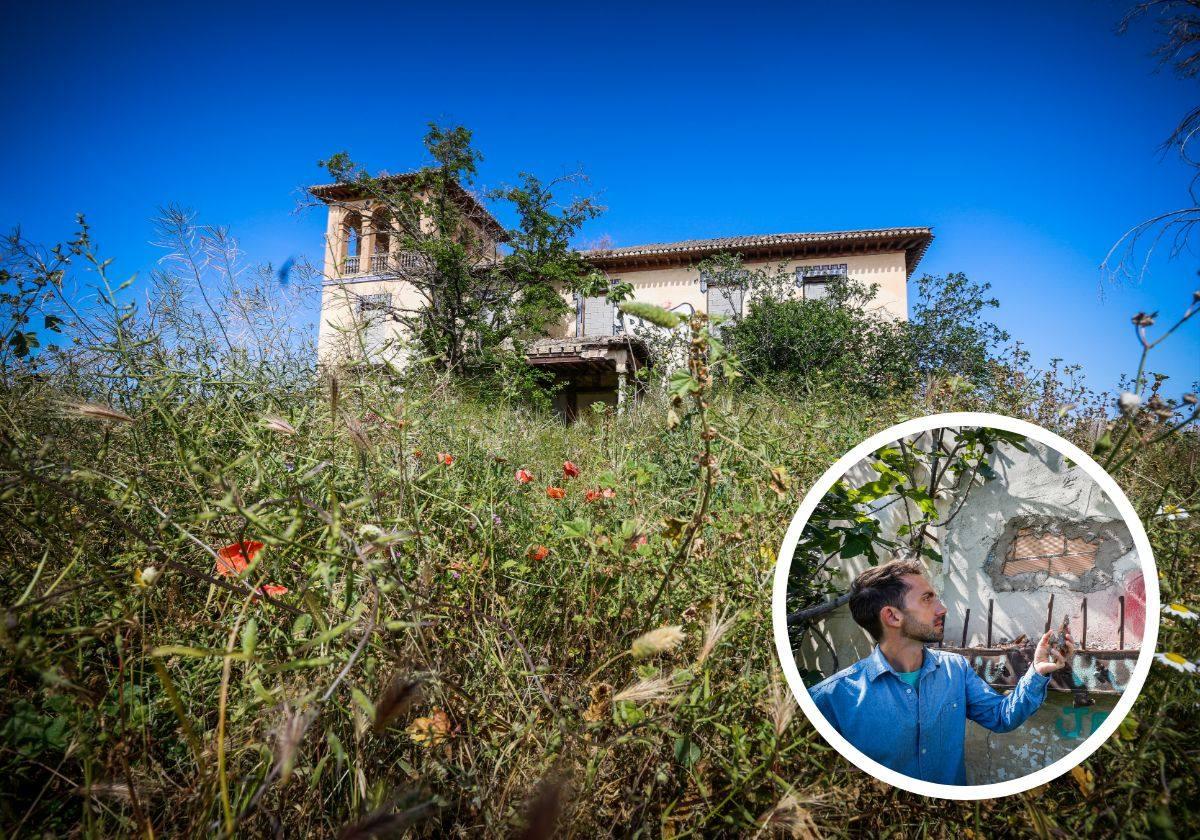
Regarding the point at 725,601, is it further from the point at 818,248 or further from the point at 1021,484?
the point at 818,248

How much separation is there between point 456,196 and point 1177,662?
1168 centimetres

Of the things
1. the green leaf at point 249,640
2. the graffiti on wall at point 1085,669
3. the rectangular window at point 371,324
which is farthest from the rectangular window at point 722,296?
the green leaf at point 249,640

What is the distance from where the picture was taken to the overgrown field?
2.98 ft

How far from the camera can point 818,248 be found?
16.0m

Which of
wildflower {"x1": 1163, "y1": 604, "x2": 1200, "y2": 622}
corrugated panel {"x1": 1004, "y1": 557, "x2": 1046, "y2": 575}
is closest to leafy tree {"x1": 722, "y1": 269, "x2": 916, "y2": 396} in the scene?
wildflower {"x1": 1163, "y1": 604, "x2": 1200, "y2": 622}

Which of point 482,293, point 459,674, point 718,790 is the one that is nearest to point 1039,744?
point 718,790

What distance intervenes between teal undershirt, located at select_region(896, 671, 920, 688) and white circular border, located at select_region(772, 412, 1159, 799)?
0.16 meters

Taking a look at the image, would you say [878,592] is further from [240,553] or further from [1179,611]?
[240,553]

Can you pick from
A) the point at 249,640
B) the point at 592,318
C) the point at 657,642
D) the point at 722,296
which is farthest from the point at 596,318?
the point at 249,640

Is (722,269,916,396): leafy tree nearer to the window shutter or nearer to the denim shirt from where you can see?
the window shutter

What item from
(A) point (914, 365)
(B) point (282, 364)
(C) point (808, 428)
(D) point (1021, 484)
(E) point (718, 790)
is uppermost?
(A) point (914, 365)

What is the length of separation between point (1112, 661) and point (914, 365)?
1325 cm

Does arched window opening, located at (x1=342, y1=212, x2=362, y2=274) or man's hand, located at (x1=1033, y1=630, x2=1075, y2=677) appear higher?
arched window opening, located at (x1=342, y1=212, x2=362, y2=274)

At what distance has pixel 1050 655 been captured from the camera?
99cm
